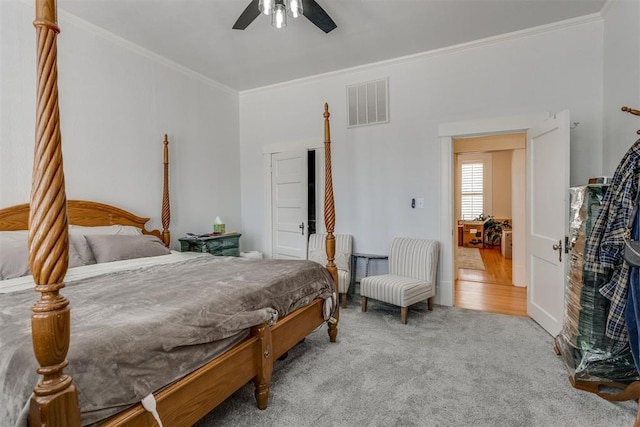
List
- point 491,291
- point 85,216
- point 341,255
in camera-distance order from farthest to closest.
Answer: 1. point 491,291
2. point 341,255
3. point 85,216

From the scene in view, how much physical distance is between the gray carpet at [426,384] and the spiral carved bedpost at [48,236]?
3.71ft

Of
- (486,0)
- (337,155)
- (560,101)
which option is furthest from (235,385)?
(560,101)

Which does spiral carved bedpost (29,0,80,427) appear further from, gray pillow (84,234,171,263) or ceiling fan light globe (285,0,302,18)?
gray pillow (84,234,171,263)

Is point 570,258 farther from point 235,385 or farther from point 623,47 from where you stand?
point 235,385

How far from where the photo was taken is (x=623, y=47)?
2.83 meters

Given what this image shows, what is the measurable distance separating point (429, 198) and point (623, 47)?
83.2 inches

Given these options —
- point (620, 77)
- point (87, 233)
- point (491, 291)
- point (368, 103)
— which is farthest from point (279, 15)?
point (491, 291)

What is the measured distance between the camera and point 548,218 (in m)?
3.06

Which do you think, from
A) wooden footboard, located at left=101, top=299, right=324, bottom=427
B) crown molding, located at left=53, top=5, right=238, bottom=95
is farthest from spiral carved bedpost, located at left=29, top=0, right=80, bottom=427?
crown molding, located at left=53, top=5, right=238, bottom=95

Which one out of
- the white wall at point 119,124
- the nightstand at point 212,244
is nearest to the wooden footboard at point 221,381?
the nightstand at point 212,244

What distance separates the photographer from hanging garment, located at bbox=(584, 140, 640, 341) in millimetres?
1996

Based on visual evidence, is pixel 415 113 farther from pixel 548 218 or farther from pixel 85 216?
pixel 85 216

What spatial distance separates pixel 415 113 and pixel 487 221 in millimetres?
5564

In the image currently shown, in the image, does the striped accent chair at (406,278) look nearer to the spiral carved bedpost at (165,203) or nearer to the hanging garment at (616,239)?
the hanging garment at (616,239)
